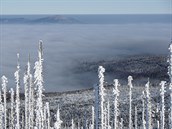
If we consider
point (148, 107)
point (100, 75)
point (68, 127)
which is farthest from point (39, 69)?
point (68, 127)

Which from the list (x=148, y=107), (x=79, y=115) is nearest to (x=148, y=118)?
(x=148, y=107)

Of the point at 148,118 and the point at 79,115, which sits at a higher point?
the point at 79,115

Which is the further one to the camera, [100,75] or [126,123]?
[126,123]

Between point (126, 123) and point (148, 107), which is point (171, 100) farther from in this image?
point (126, 123)

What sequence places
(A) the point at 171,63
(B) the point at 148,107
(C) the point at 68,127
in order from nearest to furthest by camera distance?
1. (A) the point at 171,63
2. (B) the point at 148,107
3. (C) the point at 68,127

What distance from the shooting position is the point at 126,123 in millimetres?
161625

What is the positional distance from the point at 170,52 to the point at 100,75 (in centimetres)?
983

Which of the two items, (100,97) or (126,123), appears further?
(126,123)

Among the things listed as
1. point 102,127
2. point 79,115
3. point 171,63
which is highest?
point 79,115

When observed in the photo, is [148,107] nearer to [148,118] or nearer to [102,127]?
[148,118]

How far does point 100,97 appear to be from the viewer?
6831 cm

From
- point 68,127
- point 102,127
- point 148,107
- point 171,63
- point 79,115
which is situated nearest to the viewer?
point 171,63

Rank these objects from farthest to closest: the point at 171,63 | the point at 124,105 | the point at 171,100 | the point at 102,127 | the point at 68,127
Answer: the point at 124,105 < the point at 68,127 < the point at 102,127 < the point at 171,100 < the point at 171,63

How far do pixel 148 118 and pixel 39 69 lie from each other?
24520 millimetres
